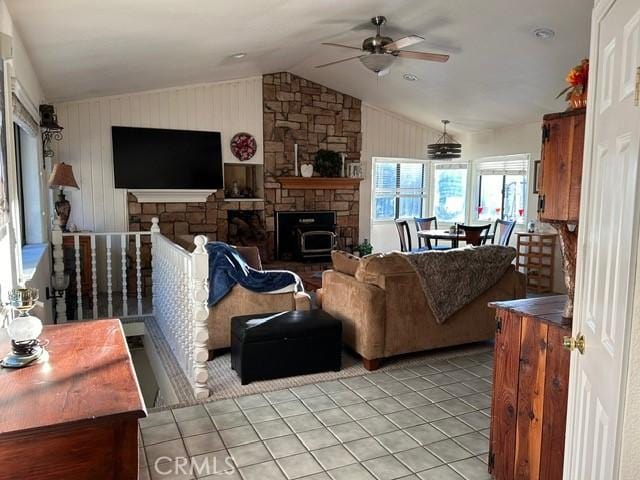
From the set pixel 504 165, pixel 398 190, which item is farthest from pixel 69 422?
pixel 398 190

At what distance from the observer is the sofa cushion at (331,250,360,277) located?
4.06 metres

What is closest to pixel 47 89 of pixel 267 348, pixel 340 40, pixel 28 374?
pixel 340 40

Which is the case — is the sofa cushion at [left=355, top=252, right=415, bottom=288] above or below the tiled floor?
above

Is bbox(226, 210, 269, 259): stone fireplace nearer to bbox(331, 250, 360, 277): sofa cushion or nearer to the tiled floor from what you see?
bbox(331, 250, 360, 277): sofa cushion

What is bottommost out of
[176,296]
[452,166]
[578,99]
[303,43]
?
[176,296]

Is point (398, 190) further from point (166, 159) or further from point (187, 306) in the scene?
point (187, 306)

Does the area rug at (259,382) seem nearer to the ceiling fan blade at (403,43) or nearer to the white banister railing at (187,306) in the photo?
the white banister railing at (187,306)

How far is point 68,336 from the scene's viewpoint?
203cm

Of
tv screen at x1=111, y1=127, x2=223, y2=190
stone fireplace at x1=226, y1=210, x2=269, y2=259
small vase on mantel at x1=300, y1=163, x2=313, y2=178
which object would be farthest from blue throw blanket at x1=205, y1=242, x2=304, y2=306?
small vase on mantel at x1=300, y1=163, x2=313, y2=178

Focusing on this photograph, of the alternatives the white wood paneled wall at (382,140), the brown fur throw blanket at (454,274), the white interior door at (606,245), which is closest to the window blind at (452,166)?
the white wood paneled wall at (382,140)

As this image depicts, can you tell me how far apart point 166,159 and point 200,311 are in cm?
400

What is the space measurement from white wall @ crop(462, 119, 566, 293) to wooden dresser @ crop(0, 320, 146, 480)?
255 inches

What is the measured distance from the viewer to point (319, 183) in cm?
782

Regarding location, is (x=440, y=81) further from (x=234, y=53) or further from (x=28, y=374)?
(x=28, y=374)
